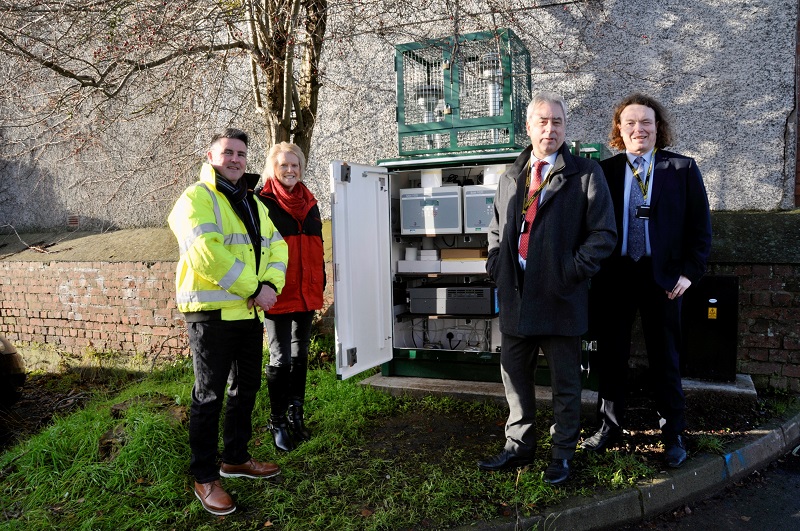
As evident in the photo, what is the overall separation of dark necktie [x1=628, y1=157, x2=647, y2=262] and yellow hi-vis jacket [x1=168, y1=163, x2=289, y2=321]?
220cm

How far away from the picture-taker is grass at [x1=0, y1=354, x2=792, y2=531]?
315cm

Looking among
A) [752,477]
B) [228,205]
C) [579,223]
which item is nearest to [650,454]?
[752,477]

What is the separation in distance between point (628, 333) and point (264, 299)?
2218 mm

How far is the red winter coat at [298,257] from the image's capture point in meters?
3.95

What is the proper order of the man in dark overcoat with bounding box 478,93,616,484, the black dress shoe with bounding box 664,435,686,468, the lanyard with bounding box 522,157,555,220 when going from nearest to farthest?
the man in dark overcoat with bounding box 478,93,616,484 → the lanyard with bounding box 522,157,555,220 → the black dress shoe with bounding box 664,435,686,468

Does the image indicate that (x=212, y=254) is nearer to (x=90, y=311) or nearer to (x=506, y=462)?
(x=506, y=462)

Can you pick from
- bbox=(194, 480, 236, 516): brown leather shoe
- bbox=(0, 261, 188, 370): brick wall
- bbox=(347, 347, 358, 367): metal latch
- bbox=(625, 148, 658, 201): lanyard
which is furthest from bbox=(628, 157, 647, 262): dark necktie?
bbox=(0, 261, 188, 370): brick wall

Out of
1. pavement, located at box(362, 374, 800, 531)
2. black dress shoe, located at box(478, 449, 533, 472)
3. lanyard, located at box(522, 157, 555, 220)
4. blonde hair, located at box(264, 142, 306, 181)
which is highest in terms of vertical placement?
blonde hair, located at box(264, 142, 306, 181)

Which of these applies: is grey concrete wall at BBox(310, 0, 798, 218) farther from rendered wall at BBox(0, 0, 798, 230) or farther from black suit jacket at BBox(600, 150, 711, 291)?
black suit jacket at BBox(600, 150, 711, 291)

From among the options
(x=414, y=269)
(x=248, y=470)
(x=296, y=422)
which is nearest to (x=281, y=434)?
(x=296, y=422)

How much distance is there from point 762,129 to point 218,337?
16.2ft

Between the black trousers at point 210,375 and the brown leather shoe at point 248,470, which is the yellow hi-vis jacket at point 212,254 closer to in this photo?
the black trousers at point 210,375

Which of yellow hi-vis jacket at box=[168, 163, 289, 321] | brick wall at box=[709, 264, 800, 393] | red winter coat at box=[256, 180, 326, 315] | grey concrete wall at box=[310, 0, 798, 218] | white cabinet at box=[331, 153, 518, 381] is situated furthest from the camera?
grey concrete wall at box=[310, 0, 798, 218]

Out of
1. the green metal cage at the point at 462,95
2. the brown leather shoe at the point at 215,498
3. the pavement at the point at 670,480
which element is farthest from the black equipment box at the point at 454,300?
the brown leather shoe at the point at 215,498
